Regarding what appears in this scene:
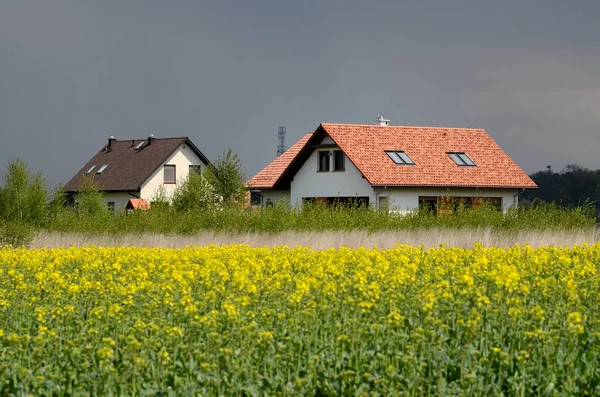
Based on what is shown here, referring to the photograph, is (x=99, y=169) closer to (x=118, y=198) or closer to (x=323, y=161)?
(x=118, y=198)

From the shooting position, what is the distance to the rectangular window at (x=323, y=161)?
156ft

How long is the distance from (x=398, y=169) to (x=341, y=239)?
63.8 ft

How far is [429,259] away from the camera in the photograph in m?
15.6

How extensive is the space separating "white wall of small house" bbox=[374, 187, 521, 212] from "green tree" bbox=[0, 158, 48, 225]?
16.9 metres

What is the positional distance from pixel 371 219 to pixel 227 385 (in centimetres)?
2308

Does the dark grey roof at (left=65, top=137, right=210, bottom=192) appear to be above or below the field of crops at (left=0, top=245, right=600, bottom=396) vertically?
above

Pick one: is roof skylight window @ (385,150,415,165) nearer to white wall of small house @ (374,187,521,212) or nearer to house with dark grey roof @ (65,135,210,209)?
white wall of small house @ (374,187,521,212)

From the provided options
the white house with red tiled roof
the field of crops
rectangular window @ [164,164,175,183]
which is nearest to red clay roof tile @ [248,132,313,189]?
the white house with red tiled roof

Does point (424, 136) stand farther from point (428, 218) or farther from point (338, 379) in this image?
point (338, 379)

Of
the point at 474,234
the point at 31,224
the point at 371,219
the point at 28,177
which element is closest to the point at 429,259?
the point at 474,234

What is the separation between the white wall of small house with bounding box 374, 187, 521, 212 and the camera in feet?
148

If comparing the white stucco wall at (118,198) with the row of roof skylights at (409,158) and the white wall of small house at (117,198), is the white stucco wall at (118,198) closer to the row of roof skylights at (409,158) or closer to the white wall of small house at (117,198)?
the white wall of small house at (117,198)

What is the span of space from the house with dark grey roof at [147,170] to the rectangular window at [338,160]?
697 inches

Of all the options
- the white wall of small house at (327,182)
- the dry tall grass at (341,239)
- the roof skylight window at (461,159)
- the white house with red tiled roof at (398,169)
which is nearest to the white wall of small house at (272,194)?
the white house with red tiled roof at (398,169)
